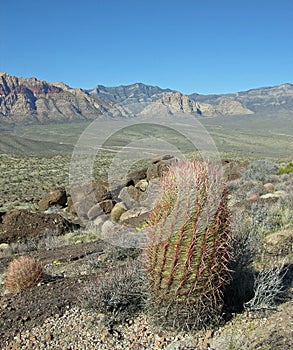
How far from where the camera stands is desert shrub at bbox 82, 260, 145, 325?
186 inches

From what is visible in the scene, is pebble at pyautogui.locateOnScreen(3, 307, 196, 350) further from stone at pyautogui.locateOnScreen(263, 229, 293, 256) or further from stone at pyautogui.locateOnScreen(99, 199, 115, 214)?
stone at pyautogui.locateOnScreen(99, 199, 115, 214)

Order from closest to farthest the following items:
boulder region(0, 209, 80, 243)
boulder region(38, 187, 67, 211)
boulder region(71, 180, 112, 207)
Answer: boulder region(0, 209, 80, 243) < boulder region(71, 180, 112, 207) < boulder region(38, 187, 67, 211)

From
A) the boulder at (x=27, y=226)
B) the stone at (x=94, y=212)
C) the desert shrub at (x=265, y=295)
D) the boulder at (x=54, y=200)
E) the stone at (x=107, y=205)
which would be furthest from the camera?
the boulder at (x=54, y=200)

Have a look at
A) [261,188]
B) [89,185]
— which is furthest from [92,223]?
[261,188]

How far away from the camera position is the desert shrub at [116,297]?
4721 mm

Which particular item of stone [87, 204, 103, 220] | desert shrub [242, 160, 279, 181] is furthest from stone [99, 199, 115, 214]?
desert shrub [242, 160, 279, 181]

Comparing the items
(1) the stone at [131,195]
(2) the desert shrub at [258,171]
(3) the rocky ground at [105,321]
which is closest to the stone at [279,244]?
(3) the rocky ground at [105,321]

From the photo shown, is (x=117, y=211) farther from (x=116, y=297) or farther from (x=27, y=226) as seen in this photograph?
(x=116, y=297)

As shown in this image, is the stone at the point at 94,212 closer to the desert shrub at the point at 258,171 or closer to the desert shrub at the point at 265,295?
the desert shrub at the point at 258,171

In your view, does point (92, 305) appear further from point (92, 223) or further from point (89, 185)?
point (89, 185)

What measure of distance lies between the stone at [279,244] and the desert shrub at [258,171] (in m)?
10.3

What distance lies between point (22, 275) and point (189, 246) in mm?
3192

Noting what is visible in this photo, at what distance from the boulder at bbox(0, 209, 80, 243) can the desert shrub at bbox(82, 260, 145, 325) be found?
292 inches

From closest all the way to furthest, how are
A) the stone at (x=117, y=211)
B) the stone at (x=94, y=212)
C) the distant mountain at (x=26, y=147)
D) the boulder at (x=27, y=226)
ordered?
the boulder at (x=27, y=226) → the stone at (x=117, y=211) → the stone at (x=94, y=212) → the distant mountain at (x=26, y=147)
